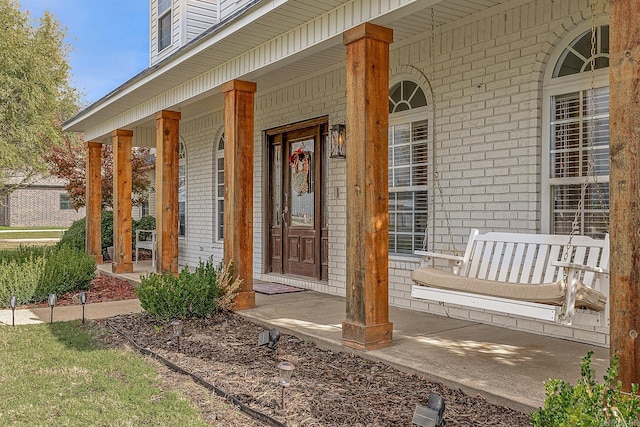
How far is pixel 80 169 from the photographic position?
14.9 m

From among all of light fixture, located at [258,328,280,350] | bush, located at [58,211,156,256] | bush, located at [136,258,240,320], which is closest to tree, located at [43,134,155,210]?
bush, located at [58,211,156,256]

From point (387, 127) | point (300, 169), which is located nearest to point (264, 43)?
point (387, 127)

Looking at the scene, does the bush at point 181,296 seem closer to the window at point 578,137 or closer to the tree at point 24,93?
the window at point 578,137

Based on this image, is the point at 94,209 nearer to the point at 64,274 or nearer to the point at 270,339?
the point at 64,274

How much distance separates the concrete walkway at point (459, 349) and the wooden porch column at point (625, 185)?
0.65 m

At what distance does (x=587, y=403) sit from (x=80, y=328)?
4.88 metres

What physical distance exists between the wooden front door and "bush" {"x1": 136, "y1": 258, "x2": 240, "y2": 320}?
6.69ft

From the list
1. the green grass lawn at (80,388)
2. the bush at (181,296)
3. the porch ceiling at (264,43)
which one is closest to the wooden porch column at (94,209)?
the porch ceiling at (264,43)

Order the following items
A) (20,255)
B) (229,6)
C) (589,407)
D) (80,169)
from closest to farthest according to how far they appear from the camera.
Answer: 1. (589,407)
2. (20,255)
3. (229,6)
4. (80,169)

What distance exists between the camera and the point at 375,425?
2.87 meters

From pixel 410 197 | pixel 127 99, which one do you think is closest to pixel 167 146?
pixel 127 99

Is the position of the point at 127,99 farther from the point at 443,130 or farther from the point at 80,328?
the point at 443,130

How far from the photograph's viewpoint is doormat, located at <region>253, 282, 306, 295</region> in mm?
7088

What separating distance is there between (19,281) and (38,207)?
2948 cm
